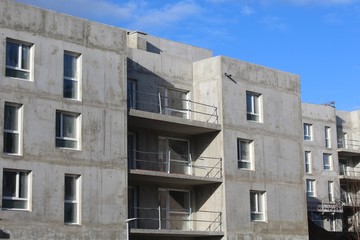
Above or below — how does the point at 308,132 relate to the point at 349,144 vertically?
above

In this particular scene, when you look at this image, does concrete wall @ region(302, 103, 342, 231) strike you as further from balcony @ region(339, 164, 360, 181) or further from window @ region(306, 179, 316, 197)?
balcony @ region(339, 164, 360, 181)

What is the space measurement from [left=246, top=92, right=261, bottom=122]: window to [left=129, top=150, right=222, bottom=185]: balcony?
3.73 m

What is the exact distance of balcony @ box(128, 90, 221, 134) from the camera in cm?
3354

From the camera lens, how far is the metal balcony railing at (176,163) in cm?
3478

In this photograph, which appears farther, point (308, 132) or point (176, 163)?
point (308, 132)

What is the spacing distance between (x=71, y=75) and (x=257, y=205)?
1300 cm

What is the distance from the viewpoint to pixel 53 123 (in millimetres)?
28688

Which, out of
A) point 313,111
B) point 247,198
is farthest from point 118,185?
point 313,111

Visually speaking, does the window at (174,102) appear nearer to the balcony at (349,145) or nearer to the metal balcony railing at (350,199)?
the metal balcony railing at (350,199)

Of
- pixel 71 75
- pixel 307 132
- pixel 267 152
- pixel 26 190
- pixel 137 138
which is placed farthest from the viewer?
pixel 307 132

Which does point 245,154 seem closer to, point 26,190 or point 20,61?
point 26,190

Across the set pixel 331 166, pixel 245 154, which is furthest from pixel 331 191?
pixel 245 154

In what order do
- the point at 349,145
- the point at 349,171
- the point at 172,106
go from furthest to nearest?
the point at 349,171
the point at 349,145
the point at 172,106

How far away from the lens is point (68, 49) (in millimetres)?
29719
